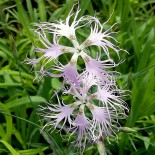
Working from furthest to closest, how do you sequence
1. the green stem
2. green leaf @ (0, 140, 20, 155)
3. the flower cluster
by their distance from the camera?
green leaf @ (0, 140, 20, 155) → the green stem → the flower cluster

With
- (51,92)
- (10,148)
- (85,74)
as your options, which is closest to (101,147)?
(85,74)

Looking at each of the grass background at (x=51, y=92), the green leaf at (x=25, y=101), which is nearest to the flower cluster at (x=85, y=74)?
the grass background at (x=51, y=92)

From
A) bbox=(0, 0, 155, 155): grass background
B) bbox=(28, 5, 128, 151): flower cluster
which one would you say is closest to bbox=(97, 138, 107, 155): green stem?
bbox=(28, 5, 128, 151): flower cluster

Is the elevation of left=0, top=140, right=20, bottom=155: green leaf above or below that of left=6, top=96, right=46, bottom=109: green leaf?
below

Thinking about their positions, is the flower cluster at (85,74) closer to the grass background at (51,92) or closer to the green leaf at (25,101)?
the grass background at (51,92)

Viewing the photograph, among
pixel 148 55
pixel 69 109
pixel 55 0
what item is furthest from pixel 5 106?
pixel 55 0

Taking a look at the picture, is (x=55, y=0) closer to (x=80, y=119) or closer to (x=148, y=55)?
(x=148, y=55)

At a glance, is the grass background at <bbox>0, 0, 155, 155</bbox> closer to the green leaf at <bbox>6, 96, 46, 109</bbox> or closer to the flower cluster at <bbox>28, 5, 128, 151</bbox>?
the green leaf at <bbox>6, 96, 46, 109</bbox>

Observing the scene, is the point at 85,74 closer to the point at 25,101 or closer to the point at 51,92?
the point at 25,101
